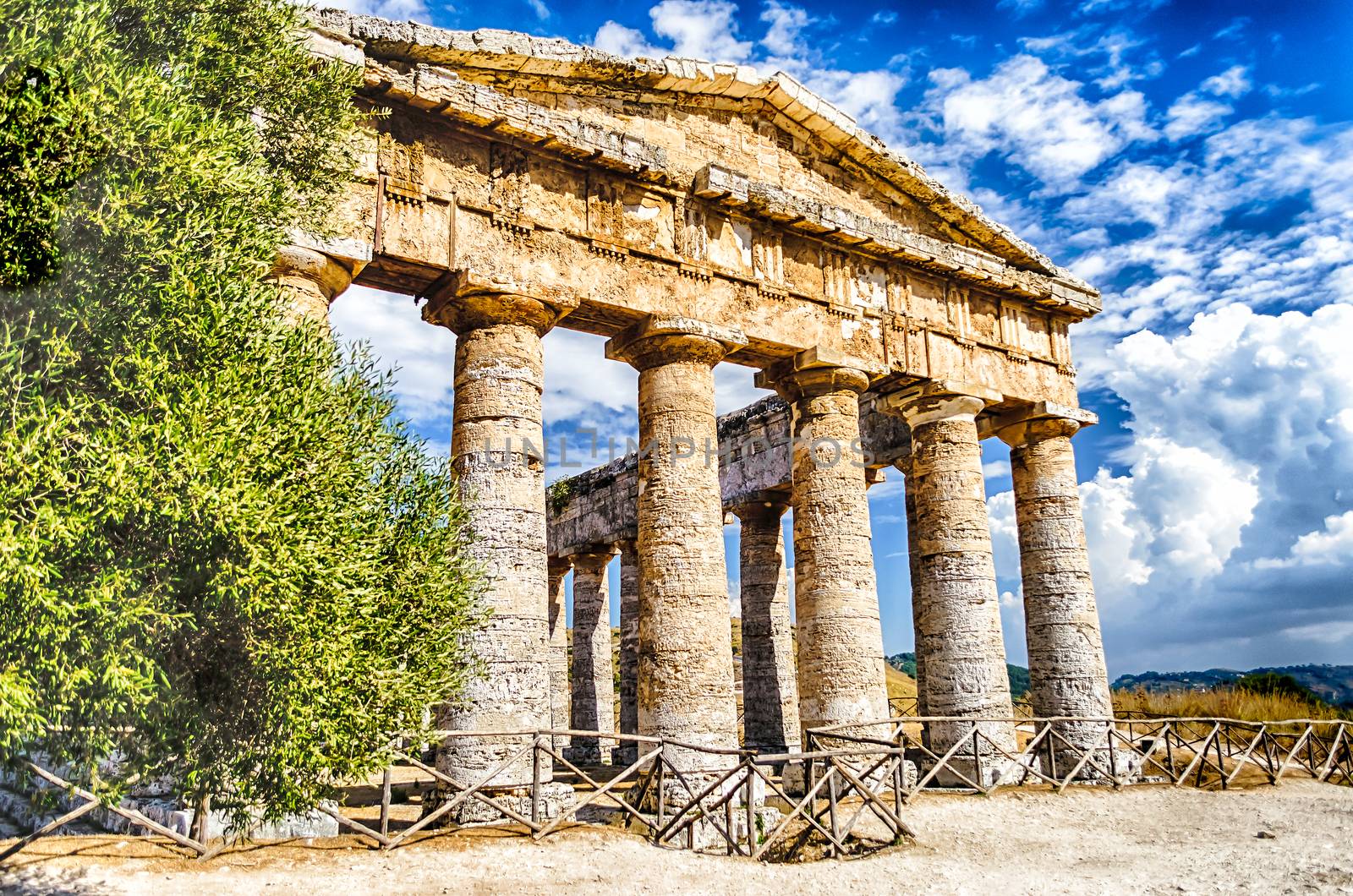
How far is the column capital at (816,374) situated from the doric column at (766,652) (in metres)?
4.47

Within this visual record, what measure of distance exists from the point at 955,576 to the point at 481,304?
7969 mm

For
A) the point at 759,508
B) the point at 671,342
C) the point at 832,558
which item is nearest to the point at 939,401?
the point at 832,558

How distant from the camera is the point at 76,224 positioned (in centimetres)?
563

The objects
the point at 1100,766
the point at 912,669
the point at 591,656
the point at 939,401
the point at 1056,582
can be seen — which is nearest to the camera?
the point at 1100,766

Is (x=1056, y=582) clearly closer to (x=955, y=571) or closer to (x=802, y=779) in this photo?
(x=955, y=571)

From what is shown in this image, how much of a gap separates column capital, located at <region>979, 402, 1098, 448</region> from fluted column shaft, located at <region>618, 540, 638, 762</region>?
7.32 metres

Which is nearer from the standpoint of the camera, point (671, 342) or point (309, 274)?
point (309, 274)

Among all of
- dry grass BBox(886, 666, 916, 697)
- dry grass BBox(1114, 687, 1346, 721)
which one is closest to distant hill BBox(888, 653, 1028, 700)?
dry grass BBox(886, 666, 916, 697)

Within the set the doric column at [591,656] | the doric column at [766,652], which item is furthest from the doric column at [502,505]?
the doric column at [591,656]

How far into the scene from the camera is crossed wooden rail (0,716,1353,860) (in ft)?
30.0

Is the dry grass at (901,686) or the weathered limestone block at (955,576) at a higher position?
the weathered limestone block at (955,576)

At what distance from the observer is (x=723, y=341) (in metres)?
12.8

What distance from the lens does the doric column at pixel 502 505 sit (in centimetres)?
1009

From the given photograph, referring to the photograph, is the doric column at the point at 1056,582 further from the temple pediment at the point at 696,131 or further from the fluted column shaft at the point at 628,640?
the fluted column shaft at the point at 628,640
